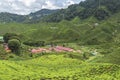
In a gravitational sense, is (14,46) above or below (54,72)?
above

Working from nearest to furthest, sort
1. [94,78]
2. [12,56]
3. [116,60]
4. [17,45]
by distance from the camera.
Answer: [94,78] < [116,60] < [12,56] < [17,45]

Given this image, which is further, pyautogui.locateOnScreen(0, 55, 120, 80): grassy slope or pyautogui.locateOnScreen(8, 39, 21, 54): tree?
pyautogui.locateOnScreen(8, 39, 21, 54): tree

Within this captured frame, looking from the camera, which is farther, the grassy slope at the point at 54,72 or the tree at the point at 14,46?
the tree at the point at 14,46

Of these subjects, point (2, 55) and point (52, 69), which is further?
point (2, 55)

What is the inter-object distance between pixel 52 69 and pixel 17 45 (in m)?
46.7

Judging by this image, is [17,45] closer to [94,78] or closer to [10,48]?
[10,48]

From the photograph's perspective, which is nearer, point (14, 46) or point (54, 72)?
point (54, 72)

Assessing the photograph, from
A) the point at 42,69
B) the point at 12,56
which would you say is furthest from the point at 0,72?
the point at 12,56

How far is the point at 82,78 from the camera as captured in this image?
222 feet

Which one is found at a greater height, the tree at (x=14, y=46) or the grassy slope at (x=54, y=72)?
the tree at (x=14, y=46)

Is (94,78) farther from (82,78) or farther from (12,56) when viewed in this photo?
(12,56)

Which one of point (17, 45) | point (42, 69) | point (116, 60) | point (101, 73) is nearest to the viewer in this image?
point (101, 73)

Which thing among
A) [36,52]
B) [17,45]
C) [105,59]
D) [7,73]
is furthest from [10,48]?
[7,73]

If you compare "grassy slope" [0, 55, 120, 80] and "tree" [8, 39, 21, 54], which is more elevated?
"tree" [8, 39, 21, 54]
